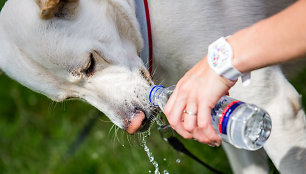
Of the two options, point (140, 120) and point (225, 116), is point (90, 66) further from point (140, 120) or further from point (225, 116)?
point (225, 116)

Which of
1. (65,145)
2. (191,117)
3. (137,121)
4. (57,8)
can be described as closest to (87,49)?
(57,8)

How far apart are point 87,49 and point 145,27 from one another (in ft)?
1.04

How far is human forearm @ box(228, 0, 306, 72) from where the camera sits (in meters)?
1.24

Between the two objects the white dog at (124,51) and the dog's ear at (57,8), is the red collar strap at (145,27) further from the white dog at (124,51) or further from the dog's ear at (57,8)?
the dog's ear at (57,8)

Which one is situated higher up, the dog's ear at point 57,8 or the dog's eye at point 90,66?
the dog's ear at point 57,8

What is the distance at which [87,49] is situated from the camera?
2.07 meters

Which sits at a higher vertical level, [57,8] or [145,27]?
[57,8]

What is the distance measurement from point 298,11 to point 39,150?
9.78 feet

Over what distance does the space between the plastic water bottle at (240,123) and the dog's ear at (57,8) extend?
891 millimetres

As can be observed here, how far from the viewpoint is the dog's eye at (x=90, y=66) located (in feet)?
6.90

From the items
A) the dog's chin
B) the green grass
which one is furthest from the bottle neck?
the green grass

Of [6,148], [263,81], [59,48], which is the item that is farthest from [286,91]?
[6,148]

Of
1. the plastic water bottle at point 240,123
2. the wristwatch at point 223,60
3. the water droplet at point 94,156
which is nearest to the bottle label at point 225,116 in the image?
the plastic water bottle at point 240,123

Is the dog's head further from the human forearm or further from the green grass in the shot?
the human forearm
